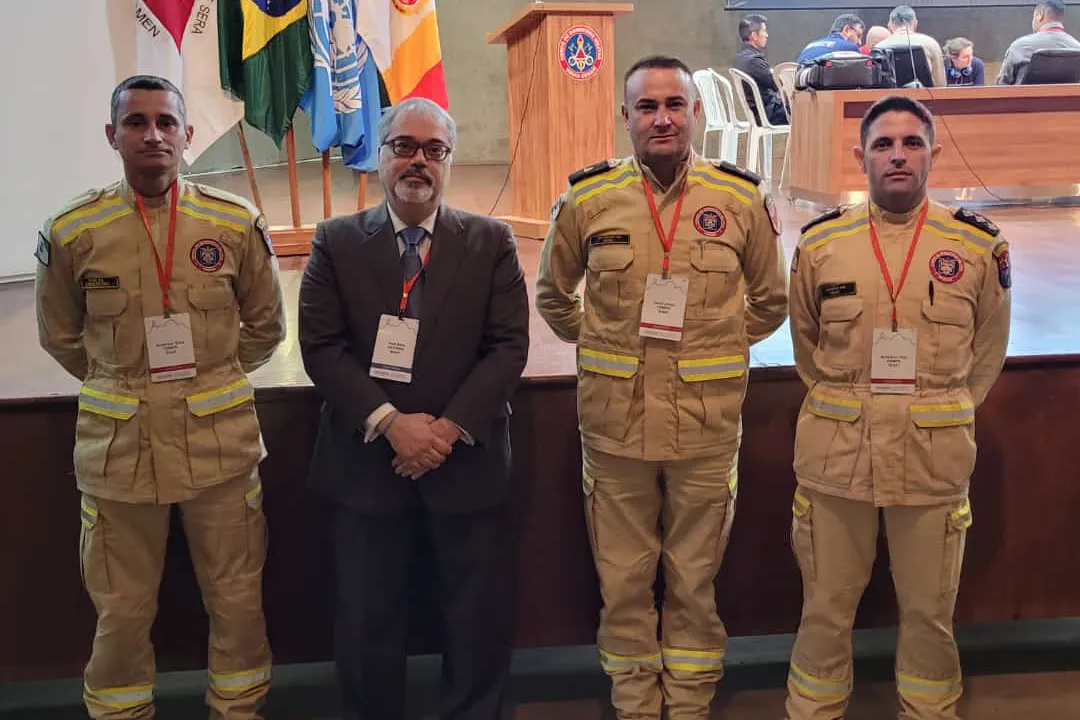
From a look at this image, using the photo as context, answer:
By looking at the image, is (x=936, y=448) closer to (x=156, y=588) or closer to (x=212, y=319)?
(x=212, y=319)

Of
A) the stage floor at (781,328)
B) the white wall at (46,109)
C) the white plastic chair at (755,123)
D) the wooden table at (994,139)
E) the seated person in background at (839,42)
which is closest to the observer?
the stage floor at (781,328)

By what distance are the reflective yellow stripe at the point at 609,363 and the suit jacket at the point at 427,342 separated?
0.45 ft

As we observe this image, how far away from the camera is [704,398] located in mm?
1907

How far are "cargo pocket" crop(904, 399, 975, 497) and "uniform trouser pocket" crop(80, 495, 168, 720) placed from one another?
57.4 inches

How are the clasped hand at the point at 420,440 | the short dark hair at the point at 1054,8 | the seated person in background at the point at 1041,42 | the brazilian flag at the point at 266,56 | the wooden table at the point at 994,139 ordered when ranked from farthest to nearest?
the short dark hair at the point at 1054,8, the seated person in background at the point at 1041,42, the wooden table at the point at 994,139, the brazilian flag at the point at 266,56, the clasped hand at the point at 420,440

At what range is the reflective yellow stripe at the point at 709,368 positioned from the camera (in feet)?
6.21

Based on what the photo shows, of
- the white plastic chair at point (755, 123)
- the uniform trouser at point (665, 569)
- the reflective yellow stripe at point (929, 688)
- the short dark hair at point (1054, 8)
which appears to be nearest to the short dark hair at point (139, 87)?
the uniform trouser at point (665, 569)

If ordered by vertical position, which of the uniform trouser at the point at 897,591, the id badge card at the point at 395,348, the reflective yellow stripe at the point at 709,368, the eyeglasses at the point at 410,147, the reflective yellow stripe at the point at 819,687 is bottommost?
the reflective yellow stripe at the point at 819,687

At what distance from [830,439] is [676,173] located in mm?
597

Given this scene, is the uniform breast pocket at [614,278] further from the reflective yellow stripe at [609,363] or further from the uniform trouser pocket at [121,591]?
the uniform trouser pocket at [121,591]

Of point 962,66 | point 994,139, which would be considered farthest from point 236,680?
point 962,66

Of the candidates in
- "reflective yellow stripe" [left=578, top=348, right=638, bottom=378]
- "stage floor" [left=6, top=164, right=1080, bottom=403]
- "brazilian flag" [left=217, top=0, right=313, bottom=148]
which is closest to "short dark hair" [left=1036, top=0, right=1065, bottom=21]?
"stage floor" [left=6, top=164, right=1080, bottom=403]

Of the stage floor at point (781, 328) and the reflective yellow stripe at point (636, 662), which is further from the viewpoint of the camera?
the stage floor at point (781, 328)

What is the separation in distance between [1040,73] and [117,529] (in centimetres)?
633
